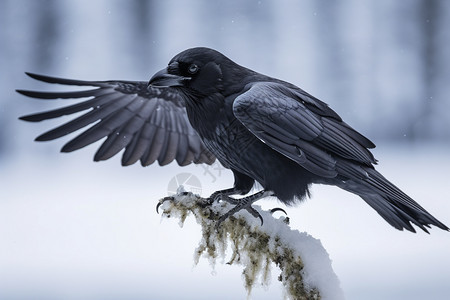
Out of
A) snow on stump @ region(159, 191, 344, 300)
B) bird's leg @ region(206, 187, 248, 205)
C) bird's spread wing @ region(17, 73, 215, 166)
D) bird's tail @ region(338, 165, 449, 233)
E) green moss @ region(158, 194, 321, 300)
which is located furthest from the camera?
bird's spread wing @ region(17, 73, 215, 166)

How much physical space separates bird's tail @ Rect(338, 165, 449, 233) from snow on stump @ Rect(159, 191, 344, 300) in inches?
12.5

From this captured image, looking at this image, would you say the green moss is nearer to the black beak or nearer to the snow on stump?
the snow on stump

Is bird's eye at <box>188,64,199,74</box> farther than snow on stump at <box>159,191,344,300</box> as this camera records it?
Yes

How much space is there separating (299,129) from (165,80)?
515 millimetres

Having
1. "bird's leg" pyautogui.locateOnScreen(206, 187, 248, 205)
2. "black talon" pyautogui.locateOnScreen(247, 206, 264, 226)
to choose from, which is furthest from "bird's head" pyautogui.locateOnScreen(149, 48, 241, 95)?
"black talon" pyautogui.locateOnScreen(247, 206, 264, 226)

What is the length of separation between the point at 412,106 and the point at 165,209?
16.3 feet

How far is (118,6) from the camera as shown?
649 centimetres

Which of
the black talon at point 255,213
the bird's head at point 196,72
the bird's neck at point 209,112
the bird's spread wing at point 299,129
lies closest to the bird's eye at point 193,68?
the bird's head at point 196,72

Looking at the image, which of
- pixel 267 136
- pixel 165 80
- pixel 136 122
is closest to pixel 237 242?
pixel 267 136

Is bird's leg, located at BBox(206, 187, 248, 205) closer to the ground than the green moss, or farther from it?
farther from it

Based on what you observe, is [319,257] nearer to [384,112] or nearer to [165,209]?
[165,209]

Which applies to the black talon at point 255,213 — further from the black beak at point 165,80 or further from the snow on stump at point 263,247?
the black beak at point 165,80

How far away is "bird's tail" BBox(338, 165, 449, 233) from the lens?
199cm

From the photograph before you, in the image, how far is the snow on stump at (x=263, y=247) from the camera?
5.76 ft
